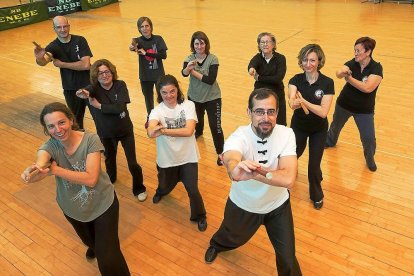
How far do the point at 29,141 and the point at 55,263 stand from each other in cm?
301

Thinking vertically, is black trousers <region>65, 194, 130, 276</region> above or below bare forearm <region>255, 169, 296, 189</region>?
below

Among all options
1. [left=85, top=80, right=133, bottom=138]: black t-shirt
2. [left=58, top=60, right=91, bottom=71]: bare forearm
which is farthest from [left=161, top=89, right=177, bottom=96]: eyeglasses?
[left=58, top=60, right=91, bottom=71]: bare forearm

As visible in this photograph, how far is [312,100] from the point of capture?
3420mm

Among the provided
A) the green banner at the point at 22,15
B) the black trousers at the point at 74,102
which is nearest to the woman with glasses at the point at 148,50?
the black trousers at the point at 74,102

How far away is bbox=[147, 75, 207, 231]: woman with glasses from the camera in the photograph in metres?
3.26

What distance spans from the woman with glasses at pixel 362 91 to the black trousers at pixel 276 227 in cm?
189

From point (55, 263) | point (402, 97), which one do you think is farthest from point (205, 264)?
point (402, 97)

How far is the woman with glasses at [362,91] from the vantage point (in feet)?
12.2

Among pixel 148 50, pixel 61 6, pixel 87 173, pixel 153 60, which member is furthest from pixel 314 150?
pixel 61 6

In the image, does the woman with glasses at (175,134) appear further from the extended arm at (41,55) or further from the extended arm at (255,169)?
the extended arm at (41,55)

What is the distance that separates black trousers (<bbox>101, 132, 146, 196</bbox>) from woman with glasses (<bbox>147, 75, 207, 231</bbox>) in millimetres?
580

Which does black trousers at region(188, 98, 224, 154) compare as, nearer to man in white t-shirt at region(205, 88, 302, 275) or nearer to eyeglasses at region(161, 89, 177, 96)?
eyeglasses at region(161, 89, 177, 96)

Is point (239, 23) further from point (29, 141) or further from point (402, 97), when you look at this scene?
point (29, 141)

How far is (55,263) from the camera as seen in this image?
3.44m
